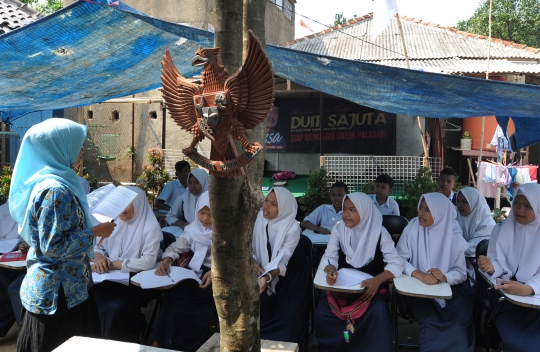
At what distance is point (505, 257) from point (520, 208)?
41 centimetres

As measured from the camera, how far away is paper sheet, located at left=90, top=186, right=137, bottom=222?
9.87 feet

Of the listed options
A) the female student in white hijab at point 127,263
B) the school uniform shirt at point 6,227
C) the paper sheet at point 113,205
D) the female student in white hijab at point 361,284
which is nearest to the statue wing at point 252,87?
the paper sheet at point 113,205

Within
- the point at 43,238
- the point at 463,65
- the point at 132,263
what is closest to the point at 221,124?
the point at 43,238

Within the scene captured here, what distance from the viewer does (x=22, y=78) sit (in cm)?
434

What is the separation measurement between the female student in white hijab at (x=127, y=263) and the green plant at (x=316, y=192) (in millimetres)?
5246

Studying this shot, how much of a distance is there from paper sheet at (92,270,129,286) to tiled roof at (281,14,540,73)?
8.40 metres

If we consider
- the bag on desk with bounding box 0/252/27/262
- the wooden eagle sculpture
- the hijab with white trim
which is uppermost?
the wooden eagle sculpture

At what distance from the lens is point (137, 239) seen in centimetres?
382

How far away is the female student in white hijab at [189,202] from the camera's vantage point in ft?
18.9

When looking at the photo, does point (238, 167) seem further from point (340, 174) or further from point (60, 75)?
point (340, 174)

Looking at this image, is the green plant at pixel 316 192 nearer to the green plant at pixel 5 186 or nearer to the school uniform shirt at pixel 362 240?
the school uniform shirt at pixel 362 240

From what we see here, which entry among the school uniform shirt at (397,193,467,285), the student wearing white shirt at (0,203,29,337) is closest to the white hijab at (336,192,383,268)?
the school uniform shirt at (397,193,467,285)

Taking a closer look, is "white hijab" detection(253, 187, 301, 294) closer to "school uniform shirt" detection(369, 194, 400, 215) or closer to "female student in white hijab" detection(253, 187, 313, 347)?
"female student in white hijab" detection(253, 187, 313, 347)

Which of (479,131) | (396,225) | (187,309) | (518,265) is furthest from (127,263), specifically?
(479,131)
